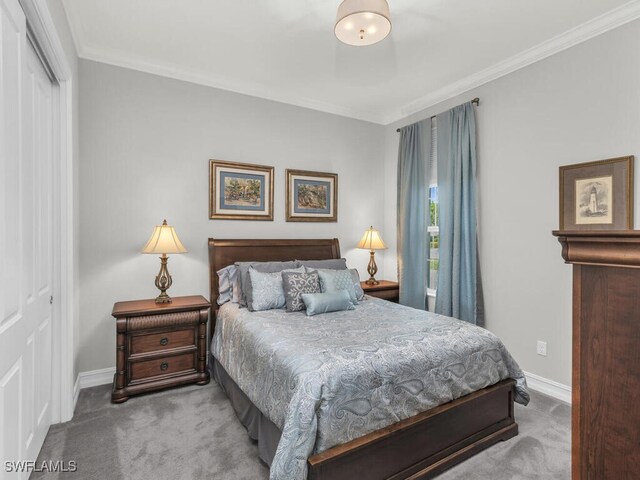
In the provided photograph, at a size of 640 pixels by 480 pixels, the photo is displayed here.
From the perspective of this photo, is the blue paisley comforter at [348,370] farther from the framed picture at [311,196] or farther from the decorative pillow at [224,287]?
the framed picture at [311,196]

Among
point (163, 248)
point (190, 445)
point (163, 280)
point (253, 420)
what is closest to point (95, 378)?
point (163, 280)

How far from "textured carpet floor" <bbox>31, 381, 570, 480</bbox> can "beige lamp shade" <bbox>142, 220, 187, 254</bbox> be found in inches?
47.1

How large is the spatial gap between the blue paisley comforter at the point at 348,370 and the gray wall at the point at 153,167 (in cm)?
125

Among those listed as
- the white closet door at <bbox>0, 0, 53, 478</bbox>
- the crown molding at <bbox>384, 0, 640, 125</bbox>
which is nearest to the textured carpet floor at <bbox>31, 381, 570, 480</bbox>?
the white closet door at <bbox>0, 0, 53, 478</bbox>

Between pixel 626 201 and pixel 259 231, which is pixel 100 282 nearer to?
pixel 259 231

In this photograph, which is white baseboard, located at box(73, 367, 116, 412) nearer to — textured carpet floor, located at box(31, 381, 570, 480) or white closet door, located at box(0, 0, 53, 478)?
textured carpet floor, located at box(31, 381, 570, 480)

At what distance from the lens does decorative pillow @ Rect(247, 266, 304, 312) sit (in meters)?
2.95

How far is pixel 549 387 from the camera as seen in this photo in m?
2.92

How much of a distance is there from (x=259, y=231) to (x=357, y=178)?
1.51m

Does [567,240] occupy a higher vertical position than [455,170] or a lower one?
lower

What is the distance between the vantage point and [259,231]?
3.84 metres

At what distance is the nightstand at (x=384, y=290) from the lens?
4.05 meters

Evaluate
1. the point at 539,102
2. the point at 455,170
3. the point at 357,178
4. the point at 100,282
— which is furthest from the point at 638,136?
the point at 100,282

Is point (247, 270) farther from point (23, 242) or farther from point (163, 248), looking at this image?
point (23, 242)
